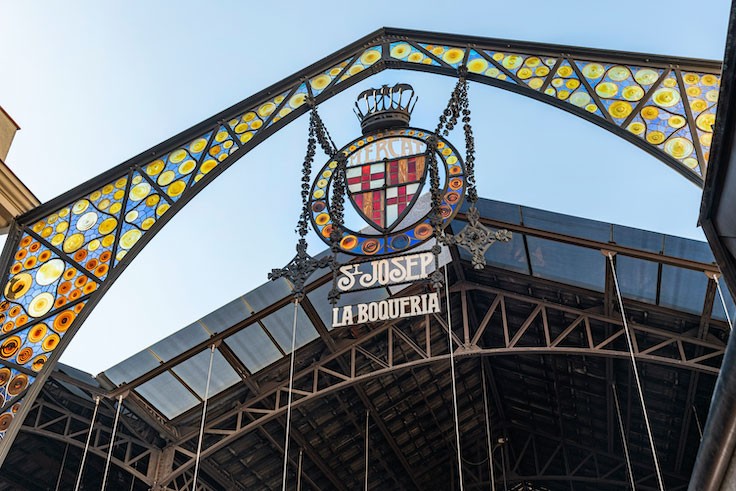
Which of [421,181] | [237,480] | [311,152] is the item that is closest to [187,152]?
[311,152]

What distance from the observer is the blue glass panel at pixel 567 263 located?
12688mm

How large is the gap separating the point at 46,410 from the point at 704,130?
39.3 feet

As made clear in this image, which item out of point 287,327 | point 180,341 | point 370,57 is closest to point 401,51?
point 370,57

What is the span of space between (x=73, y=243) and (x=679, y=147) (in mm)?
6346

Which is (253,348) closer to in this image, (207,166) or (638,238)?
(207,166)

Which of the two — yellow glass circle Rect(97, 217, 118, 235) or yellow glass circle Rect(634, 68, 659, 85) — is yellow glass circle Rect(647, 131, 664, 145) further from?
yellow glass circle Rect(97, 217, 118, 235)

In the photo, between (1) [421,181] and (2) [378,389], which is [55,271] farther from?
(2) [378,389]

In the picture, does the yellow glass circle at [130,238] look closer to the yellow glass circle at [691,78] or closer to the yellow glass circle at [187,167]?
the yellow glass circle at [187,167]

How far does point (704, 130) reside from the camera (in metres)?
6.70

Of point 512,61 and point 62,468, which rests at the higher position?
point 62,468

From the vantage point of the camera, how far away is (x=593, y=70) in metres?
7.74

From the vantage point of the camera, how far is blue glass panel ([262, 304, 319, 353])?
13.4 m

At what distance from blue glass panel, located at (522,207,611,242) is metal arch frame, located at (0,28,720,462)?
4672 millimetres

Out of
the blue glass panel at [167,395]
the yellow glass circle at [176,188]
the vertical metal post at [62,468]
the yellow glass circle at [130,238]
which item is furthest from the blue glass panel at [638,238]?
the vertical metal post at [62,468]
